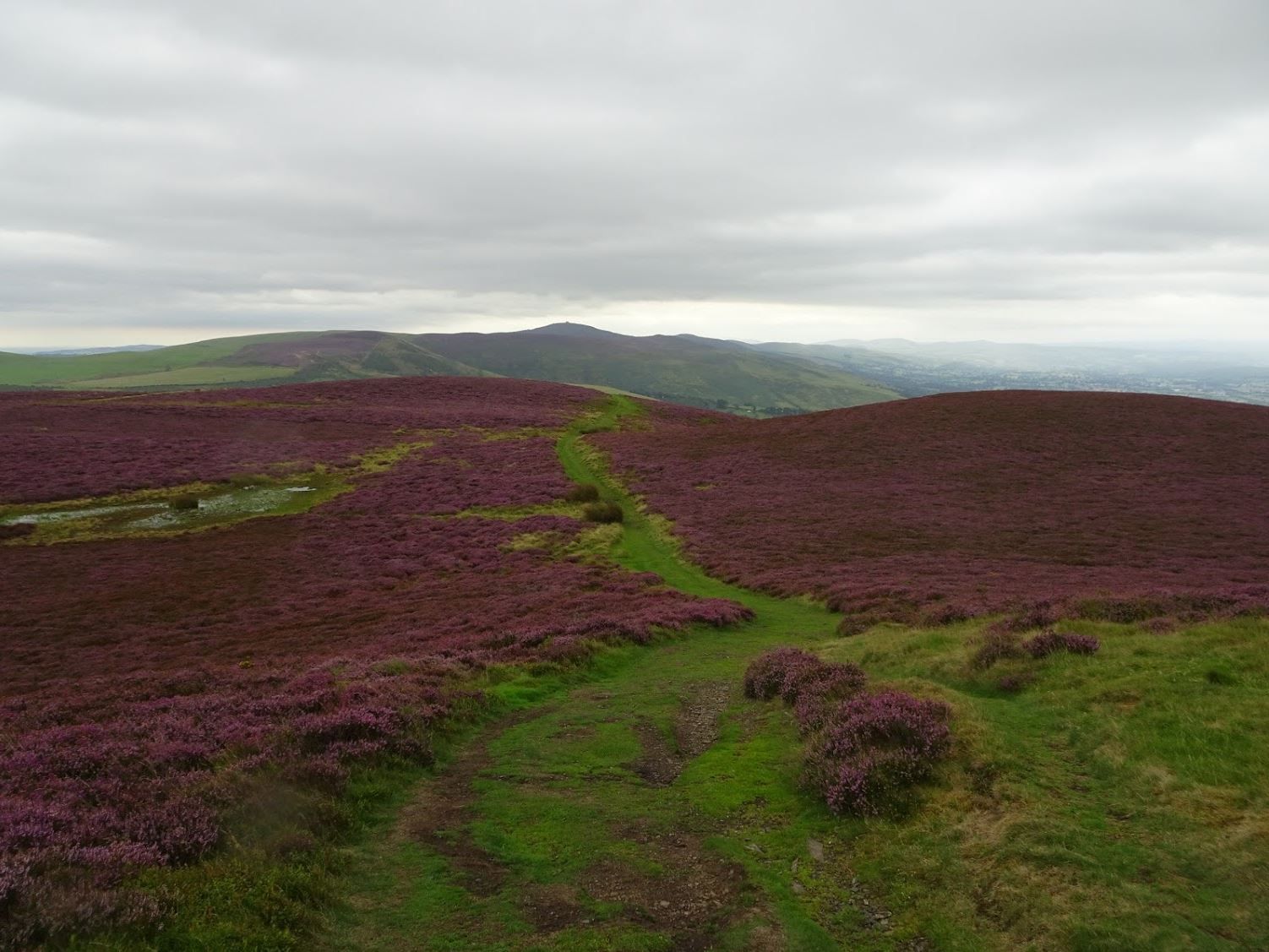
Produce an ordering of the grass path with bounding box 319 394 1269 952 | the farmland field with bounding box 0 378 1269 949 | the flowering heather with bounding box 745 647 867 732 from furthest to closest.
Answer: the flowering heather with bounding box 745 647 867 732
the farmland field with bounding box 0 378 1269 949
the grass path with bounding box 319 394 1269 952

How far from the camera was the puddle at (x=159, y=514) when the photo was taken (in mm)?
42656

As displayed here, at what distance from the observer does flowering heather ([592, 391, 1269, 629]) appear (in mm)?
26875

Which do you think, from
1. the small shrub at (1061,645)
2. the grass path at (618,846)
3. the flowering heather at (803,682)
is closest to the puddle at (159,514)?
the grass path at (618,846)

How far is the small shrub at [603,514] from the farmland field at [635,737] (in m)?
3.65

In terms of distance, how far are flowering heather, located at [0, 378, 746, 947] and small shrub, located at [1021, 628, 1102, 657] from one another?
11926 mm

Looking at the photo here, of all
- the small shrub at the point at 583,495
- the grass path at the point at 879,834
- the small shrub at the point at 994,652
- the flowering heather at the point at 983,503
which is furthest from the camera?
the small shrub at the point at 583,495

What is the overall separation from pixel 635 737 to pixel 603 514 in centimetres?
3116

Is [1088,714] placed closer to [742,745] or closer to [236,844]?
[742,745]

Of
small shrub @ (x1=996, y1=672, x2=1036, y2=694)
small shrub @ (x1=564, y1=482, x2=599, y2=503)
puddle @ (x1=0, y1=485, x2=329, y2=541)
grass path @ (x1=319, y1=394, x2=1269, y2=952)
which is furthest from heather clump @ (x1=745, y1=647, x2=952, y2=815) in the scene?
puddle @ (x1=0, y1=485, x2=329, y2=541)

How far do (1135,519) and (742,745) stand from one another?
3799cm

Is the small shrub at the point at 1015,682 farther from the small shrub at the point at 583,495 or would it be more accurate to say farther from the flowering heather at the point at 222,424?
the flowering heather at the point at 222,424

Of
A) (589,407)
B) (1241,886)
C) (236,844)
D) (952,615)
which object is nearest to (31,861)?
(236,844)

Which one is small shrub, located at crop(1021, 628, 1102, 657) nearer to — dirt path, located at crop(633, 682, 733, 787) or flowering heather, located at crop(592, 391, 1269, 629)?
flowering heather, located at crop(592, 391, 1269, 629)

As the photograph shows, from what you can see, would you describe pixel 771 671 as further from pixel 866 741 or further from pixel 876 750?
pixel 876 750
